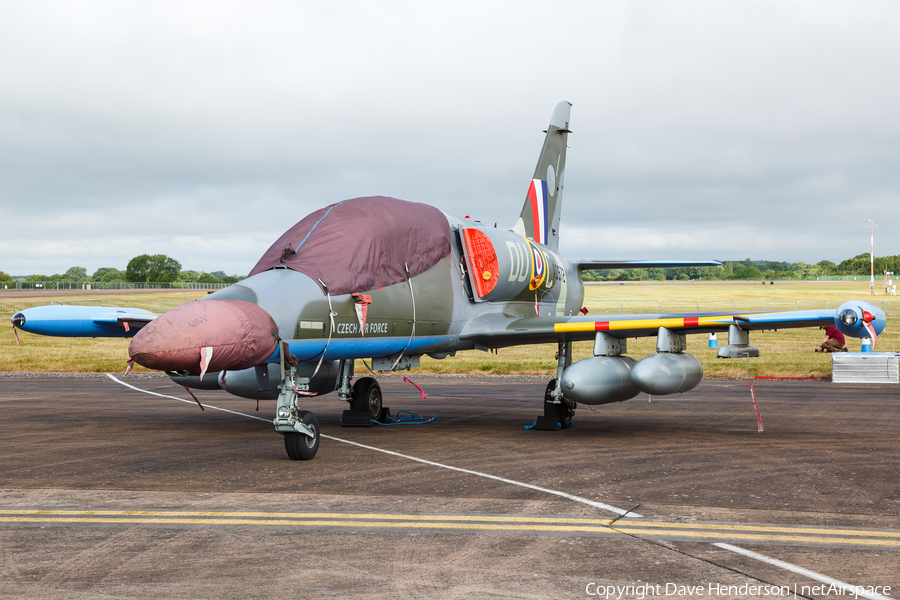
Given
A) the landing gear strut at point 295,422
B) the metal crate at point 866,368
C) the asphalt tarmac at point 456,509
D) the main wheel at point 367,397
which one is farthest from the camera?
the metal crate at point 866,368

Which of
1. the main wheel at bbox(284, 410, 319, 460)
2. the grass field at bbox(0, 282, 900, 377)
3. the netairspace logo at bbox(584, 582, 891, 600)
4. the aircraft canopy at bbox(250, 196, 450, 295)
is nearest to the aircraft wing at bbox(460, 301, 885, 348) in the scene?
the aircraft canopy at bbox(250, 196, 450, 295)

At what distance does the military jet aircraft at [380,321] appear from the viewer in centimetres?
917

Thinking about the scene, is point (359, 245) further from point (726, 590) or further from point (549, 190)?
point (549, 190)

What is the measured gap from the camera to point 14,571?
18.9ft

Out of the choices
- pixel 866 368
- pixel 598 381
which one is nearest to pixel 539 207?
pixel 598 381

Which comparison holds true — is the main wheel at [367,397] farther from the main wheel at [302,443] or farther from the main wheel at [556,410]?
the main wheel at [302,443]

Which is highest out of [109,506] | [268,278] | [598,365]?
[268,278]

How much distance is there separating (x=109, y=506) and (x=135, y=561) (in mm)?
2073

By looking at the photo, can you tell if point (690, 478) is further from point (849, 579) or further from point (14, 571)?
point (14, 571)

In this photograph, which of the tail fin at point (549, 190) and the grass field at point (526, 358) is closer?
the tail fin at point (549, 190)

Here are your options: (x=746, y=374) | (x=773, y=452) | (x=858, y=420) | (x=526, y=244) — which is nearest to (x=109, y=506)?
(x=773, y=452)

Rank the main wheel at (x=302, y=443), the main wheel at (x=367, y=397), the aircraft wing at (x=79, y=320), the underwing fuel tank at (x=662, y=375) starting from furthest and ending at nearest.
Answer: the main wheel at (x=367, y=397)
the aircraft wing at (x=79, y=320)
the underwing fuel tank at (x=662, y=375)
the main wheel at (x=302, y=443)

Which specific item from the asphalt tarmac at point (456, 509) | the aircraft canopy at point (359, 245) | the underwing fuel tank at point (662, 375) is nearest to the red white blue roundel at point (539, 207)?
the asphalt tarmac at point (456, 509)

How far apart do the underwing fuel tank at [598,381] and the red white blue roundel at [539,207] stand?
6260 mm
